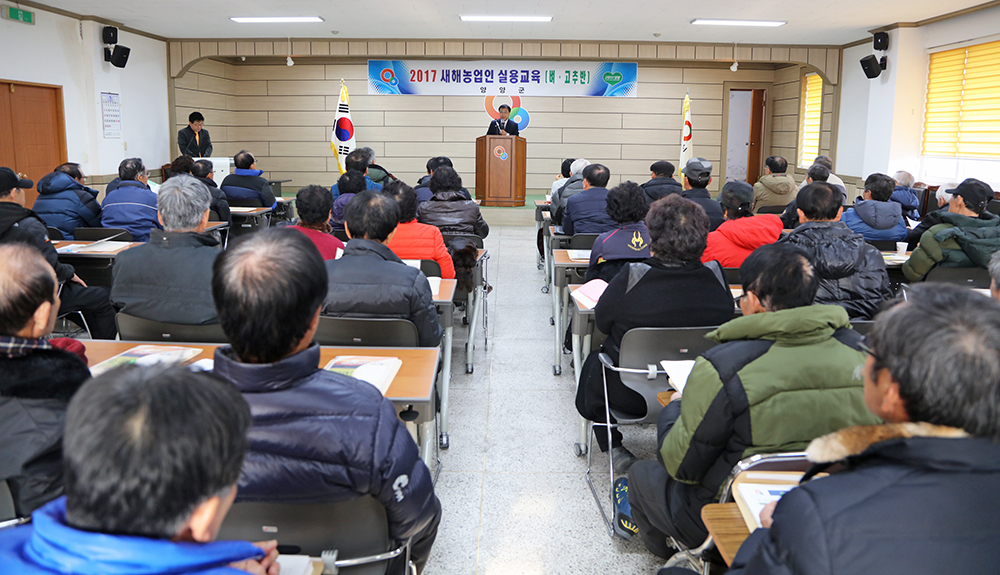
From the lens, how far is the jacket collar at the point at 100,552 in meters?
0.74

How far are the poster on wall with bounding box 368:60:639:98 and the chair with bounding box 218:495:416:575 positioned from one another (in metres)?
11.3

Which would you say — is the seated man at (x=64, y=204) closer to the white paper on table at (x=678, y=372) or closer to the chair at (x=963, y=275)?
the white paper on table at (x=678, y=372)

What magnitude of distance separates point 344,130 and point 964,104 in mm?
8872

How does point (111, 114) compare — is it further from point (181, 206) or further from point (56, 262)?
point (181, 206)

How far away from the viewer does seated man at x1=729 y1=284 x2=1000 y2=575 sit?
Result: 3.08 ft

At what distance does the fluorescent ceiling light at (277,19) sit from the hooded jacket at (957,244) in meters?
7.78

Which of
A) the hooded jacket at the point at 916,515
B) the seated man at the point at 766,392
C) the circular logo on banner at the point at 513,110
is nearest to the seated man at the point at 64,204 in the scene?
the seated man at the point at 766,392

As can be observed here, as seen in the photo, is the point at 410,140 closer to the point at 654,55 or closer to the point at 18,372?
the point at 654,55

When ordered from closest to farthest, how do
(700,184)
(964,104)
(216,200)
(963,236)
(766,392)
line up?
(766,392)
(963,236)
(700,184)
(216,200)
(964,104)

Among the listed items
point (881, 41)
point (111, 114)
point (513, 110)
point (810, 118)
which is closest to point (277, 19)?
point (111, 114)

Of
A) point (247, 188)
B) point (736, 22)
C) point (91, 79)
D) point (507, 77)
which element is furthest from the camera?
point (507, 77)

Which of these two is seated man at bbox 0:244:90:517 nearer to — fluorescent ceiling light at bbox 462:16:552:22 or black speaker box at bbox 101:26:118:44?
fluorescent ceiling light at bbox 462:16:552:22

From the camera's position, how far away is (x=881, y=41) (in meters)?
8.89

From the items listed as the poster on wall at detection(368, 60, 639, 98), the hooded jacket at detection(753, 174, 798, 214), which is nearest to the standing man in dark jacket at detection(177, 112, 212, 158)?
the poster on wall at detection(368, 60, 639, 98)
